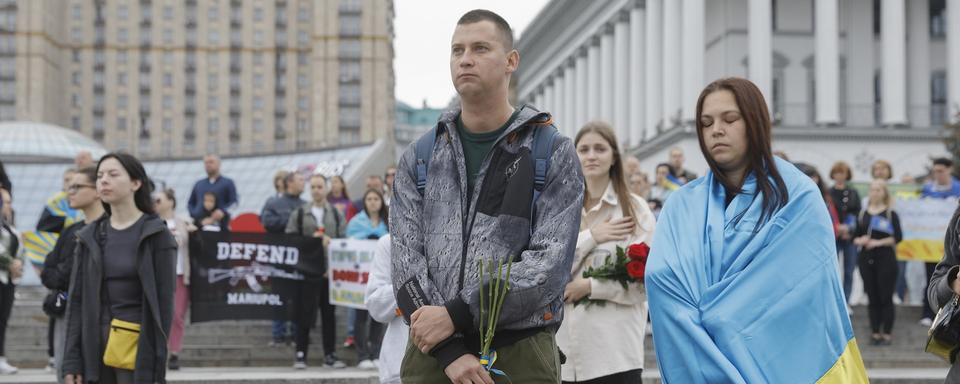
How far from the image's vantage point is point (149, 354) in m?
6.43

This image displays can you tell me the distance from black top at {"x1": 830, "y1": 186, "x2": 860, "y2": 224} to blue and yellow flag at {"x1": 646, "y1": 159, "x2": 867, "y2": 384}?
1149 cm

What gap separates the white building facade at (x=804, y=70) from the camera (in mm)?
46406

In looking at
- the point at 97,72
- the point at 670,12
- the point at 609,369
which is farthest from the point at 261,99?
the point at 609,369

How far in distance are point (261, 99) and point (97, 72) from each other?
18941 millimetres

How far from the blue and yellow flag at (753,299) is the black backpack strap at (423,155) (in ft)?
2.92

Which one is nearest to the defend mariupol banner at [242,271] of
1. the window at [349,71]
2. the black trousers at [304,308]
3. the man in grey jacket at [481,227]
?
the black trousers at [304,308]

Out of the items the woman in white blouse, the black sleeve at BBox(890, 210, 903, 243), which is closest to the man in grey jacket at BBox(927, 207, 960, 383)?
the woman in white blouse

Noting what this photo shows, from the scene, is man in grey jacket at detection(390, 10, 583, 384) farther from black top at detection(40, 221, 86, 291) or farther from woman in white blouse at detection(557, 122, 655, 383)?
black top at detection(40, 221, 86, 291)

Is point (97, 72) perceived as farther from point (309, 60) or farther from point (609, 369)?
point (609, 369)

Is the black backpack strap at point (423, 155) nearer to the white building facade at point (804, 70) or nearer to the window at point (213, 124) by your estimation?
the white building facade at point (804, 70)

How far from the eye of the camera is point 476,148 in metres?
→ 4.38

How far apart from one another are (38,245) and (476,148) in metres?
12.4

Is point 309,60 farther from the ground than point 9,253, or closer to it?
farther from the ground

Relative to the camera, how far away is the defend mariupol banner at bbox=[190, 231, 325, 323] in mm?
14023
